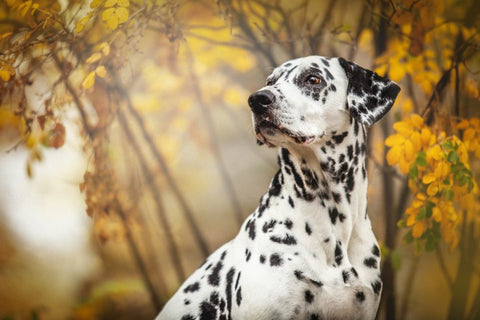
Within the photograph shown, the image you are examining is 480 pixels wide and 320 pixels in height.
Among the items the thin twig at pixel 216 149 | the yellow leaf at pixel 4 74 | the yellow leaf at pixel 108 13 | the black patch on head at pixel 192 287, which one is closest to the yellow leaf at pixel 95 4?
the yellow leaf at pixel 108 13

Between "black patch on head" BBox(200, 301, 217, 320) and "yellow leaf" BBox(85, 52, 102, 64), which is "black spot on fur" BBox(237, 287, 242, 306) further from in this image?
"yellow leaf" BBox(85, 52, 102, 64)

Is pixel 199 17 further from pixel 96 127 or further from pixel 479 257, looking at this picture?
pixel 479 257

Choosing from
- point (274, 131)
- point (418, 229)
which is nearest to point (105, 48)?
point (274, 131)

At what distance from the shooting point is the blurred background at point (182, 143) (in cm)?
309

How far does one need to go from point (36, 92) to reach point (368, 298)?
2764 mm

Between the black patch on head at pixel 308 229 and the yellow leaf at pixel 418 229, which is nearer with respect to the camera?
the black patch on head at pixel 308 229

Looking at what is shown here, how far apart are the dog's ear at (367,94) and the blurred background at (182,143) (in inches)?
29.0

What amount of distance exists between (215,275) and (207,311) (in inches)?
7.6

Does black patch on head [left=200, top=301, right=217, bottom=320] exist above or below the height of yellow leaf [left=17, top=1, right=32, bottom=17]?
below

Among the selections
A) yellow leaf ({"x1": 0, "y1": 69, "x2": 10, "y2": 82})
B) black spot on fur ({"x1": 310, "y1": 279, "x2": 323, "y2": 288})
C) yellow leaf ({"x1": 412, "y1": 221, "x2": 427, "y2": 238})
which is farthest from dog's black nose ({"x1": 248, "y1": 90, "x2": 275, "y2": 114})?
yellow leaf ({"x1": 0, "y1": 69, "x2": 10, "y2": 82})

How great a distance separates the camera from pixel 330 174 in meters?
2.28

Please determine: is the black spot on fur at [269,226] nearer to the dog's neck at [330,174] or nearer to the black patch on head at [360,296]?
the dog's neck at [330,174]

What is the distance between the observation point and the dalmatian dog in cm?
210

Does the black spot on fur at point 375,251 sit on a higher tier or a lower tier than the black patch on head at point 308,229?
lower
